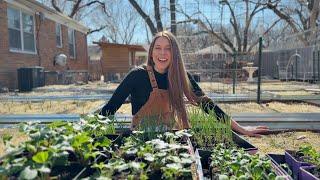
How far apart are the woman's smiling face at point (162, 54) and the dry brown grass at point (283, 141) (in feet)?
4.32


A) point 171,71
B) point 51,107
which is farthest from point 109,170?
point 51,107

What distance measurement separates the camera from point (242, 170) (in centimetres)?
129

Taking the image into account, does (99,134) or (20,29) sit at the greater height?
(20,29)

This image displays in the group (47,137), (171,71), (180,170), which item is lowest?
(180,170)

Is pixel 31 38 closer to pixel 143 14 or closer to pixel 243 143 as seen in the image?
pixel 143 14

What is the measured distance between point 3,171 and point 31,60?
12.7 meters

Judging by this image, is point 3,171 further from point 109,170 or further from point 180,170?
point 180,170

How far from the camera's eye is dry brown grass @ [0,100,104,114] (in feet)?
19.0

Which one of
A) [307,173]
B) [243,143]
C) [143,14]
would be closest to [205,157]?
[243,143]

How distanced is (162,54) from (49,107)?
4.37m

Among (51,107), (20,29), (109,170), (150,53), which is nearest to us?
(109,170)

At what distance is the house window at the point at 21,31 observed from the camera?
11.4 meters

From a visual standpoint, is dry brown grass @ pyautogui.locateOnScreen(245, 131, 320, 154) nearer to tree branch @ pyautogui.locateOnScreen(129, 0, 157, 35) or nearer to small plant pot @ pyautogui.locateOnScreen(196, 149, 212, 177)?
small plant pot @ pyautogui.locateOnScreen(196, 149, 212, 177)

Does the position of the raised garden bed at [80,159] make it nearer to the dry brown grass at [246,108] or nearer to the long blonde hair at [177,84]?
the long blonde hair at [177,84]
